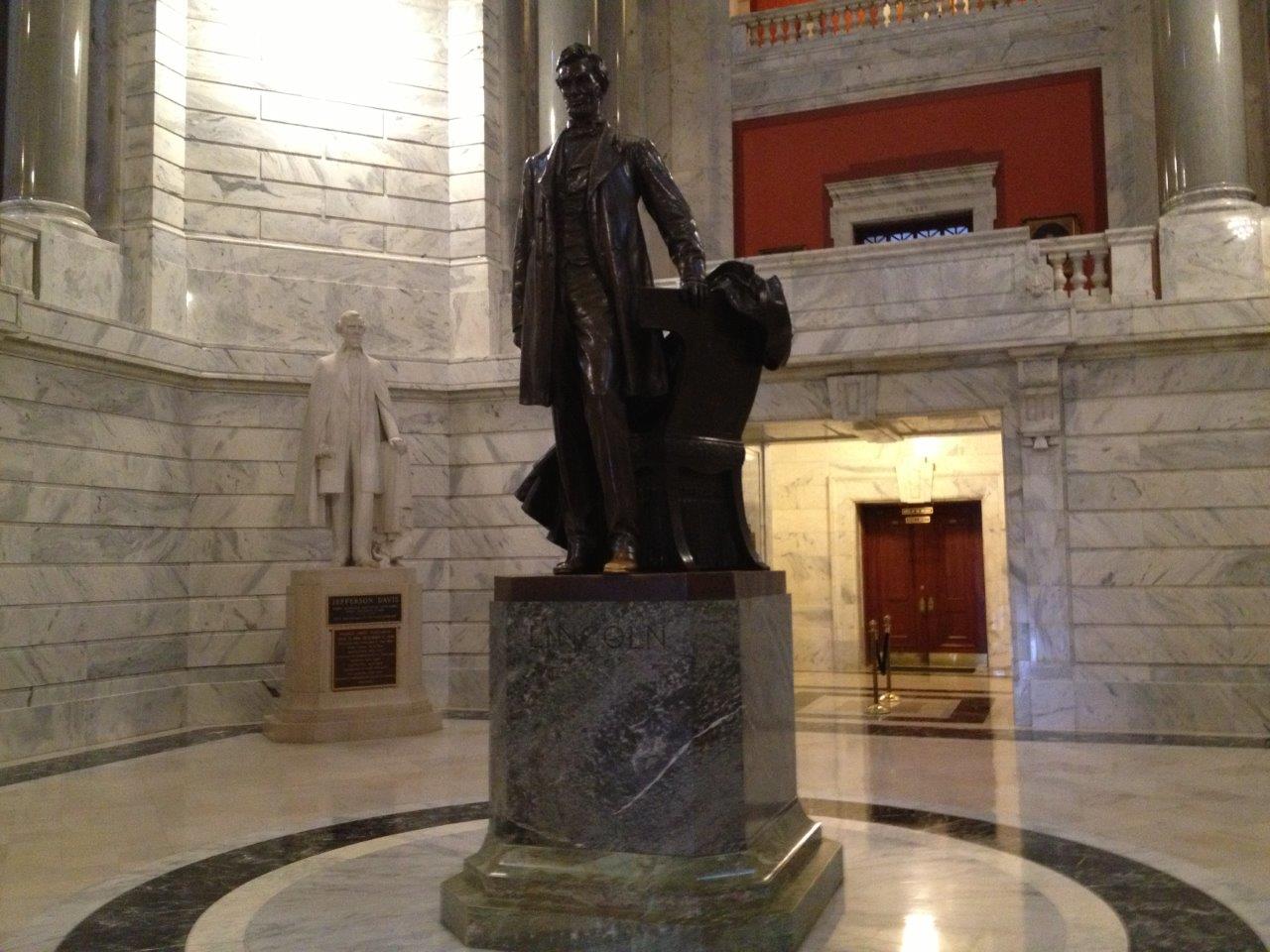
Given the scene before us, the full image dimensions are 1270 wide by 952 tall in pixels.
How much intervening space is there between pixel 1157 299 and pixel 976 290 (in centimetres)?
144

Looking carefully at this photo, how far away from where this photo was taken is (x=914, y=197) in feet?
49.4

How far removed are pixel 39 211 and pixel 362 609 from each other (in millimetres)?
4317

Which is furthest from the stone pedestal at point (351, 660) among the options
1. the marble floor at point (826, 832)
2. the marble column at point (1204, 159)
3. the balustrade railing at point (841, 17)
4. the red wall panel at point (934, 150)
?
the balustrade railing at point (841, 17)

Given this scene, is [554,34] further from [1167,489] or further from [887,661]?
[1167,489]

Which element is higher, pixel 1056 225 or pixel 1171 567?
pixel 1056 225

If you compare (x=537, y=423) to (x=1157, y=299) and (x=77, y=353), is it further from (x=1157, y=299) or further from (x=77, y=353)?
(x=1157, y=299)

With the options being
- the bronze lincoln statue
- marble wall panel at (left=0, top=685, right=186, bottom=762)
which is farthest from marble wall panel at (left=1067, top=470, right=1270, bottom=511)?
marble wall panel at (left=0, top=685, right=186, bottom=762)

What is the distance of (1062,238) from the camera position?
10141 millimetres

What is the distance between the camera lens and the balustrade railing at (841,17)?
598 inches

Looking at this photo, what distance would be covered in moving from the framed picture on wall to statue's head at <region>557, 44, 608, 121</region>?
32.7ft

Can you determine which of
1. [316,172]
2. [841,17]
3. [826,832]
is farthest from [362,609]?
[841,17]

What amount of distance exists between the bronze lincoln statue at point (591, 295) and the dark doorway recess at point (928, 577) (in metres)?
12.1

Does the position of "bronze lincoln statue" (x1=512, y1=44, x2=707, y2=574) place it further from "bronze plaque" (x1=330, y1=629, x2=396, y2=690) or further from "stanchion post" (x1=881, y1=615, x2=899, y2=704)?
"stanchion post" (x1=881, y1=615, x2=899, y2=704)

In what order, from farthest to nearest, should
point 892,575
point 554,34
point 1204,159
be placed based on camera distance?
point 892,575 → point 554,34 → point 1204,159
